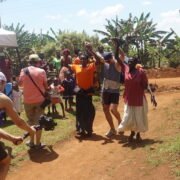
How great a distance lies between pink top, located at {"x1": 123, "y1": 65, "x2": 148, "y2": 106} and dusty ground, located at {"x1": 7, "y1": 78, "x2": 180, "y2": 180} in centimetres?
84

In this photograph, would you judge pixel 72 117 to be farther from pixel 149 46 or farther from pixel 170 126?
pixel 149 46

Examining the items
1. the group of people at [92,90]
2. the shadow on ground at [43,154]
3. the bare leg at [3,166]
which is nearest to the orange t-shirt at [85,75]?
the group of people at [92,90]

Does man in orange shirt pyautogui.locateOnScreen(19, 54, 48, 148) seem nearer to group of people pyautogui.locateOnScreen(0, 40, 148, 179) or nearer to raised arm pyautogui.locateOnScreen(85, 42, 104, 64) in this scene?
group of people pyautogui.locateOnScreen(0, 40, 148, 179)

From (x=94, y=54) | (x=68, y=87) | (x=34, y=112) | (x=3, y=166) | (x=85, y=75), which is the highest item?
(x=94, y=54)

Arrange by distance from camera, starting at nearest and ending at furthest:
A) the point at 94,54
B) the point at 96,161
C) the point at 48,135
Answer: the point at 96,161, the point at 94,54, the point at 48,135

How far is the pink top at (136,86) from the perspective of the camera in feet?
28.3

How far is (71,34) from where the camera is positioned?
1457 inches

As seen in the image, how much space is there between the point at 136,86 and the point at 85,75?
4.16ft

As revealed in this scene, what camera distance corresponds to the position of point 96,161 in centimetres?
806

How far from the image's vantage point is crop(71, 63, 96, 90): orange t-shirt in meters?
9.38

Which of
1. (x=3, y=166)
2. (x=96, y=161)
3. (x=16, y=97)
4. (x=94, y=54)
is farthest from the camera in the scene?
(x=16, y=97)

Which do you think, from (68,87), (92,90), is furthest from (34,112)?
(68,87)

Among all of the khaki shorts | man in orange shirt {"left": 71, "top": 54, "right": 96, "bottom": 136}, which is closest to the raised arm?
man in orange shirt {"left": 71, "top": 54, "right": 96, "bottom": 136}

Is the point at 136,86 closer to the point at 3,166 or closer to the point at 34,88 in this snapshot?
the point at 34,88
